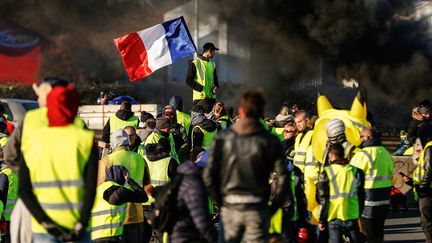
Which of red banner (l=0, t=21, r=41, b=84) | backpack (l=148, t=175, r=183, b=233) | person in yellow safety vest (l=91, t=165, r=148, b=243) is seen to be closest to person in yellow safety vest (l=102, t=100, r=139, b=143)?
person in yellow safety vest (l=91, t=165, r=148, b=243)

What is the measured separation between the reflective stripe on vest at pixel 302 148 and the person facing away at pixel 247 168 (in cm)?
402

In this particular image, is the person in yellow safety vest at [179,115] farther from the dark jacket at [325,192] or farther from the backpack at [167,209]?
the backpack at [167,209]

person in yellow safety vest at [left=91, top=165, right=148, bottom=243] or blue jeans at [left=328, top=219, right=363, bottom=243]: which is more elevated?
person in yellow safety vest at [left=91, top=165, right=148, bottom=243]

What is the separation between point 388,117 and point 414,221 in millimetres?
12764

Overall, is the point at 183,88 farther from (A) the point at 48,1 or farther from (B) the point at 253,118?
(B) the point at 253,118

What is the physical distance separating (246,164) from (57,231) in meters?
1.61

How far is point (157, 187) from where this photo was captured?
10.6 meters

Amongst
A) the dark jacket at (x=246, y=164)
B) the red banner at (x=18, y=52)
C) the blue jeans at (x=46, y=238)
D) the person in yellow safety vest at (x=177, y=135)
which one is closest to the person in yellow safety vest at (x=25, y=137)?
the blue jeans at (x=46, y=238)

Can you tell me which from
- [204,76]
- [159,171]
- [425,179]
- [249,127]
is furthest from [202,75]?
[249,127]

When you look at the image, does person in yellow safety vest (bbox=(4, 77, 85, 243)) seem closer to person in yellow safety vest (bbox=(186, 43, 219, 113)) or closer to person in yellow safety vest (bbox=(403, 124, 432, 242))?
person in yellow safety vest (bbox=(403, 124, 432, 242))

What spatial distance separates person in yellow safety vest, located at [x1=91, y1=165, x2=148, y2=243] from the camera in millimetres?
9188

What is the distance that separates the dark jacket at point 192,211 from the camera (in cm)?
725

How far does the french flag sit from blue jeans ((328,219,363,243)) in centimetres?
565

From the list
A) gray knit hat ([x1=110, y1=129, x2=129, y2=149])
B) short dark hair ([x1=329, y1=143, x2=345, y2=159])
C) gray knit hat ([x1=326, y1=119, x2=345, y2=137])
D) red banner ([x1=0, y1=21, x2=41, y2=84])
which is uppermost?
red banner ([x1=0, y1=21, x2=41, y2=84])
